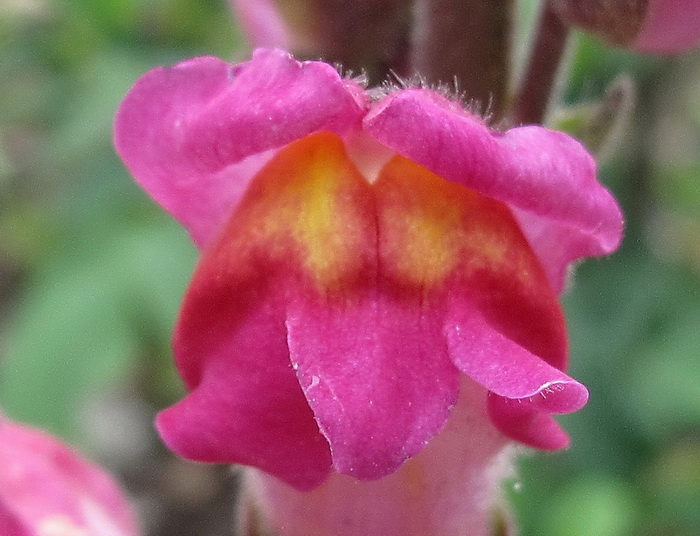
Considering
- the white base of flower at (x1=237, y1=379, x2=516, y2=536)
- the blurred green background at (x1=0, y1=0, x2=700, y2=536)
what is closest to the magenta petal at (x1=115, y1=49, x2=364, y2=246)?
the white base of flower at (x1=237, y1=379, x2=516, y2=536)

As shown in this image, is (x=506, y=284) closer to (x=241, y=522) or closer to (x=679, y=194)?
(x=241, y=522)

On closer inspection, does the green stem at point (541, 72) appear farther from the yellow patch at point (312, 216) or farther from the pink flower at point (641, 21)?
the yellow patch at point (312, 216)

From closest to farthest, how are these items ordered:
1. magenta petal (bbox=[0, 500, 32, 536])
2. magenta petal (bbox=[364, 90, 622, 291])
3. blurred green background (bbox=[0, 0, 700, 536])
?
1. magenta petal (bbox=[364, 90, 622, 291])
2. magenta petal (bbox=[0, 500, 32, 536])
3. blurred green background (bbox=[0, 0, 700, 536])

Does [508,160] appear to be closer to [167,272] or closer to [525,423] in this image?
[525,423]

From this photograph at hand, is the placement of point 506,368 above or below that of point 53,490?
above

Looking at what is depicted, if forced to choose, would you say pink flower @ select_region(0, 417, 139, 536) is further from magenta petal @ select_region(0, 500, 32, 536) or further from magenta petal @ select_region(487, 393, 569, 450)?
magenta petal @ select_region(487, 393, 569, 450)

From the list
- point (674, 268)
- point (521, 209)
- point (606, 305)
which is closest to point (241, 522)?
point (521, 209)


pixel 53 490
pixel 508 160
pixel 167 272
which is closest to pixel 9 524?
pixel 53 490
